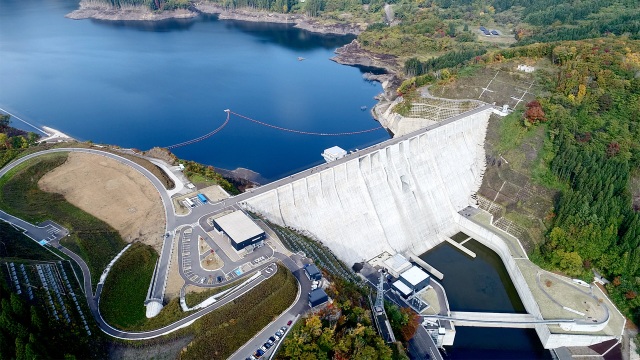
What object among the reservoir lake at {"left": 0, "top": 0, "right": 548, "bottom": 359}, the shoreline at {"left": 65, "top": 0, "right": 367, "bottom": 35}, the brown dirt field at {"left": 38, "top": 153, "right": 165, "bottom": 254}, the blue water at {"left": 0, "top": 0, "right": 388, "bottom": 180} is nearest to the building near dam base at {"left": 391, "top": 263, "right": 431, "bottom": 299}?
the reservoir lake at {"left": 0, "top": 0, "right": 548, "bottom": 359}

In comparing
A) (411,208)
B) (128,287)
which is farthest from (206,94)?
(128,287)

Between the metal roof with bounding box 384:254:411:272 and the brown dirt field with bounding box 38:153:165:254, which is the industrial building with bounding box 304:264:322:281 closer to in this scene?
the brown dirt field with bounding box 38:153:165:254

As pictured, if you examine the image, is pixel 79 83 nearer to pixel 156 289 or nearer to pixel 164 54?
pixel 164 54

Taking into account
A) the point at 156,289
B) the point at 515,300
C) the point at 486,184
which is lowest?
the point at 515,300

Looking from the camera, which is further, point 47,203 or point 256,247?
point 47,203

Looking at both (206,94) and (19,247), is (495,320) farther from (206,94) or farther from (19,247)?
(206,94)

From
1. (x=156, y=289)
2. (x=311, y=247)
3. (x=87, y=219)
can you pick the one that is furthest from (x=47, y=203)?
(x=311, y=247)

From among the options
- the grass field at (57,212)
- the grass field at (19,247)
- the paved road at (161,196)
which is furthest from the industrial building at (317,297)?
the grass field at (19,247)
